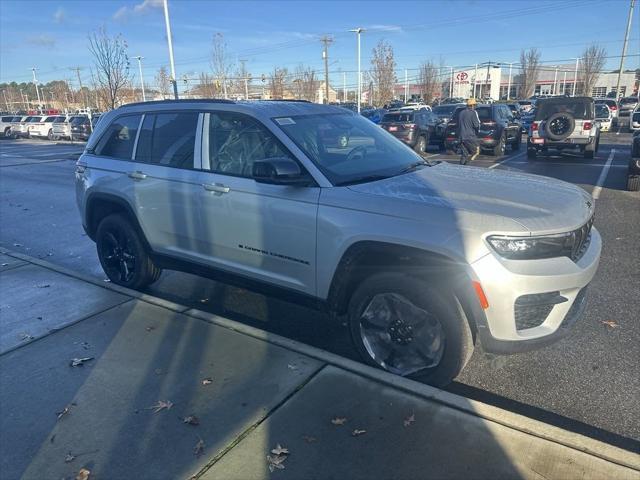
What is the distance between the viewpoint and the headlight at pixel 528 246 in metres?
2.76

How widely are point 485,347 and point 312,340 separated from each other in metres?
1.55

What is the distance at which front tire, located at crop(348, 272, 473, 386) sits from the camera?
297 cm

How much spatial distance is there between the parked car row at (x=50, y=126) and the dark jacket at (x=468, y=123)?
75.5ft

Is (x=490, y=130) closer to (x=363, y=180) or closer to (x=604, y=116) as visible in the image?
(x=604, y=116)

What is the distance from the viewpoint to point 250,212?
370 cm

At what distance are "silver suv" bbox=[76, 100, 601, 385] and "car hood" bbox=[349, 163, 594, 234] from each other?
0.01 meters

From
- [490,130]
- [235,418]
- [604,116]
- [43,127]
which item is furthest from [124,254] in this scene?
[43,127]

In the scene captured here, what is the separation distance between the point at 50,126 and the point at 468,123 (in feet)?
102

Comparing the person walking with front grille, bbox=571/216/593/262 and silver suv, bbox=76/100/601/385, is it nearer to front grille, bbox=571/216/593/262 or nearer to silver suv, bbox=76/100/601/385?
silver suv, bbox=76/100/601/385

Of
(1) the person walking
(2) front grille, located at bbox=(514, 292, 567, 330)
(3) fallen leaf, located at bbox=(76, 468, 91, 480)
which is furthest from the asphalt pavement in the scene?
(1) the person walking

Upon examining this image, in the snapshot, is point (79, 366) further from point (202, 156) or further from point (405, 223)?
point (405, 223)

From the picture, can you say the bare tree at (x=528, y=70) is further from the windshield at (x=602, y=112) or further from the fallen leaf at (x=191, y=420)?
the fallen leaf at (x=191, y=420)

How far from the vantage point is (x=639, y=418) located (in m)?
2.92

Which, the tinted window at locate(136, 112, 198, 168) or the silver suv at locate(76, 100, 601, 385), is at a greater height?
the tinted window at locate(136, 112, 198, 168)
